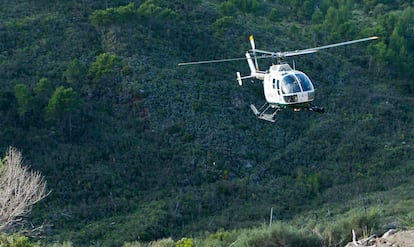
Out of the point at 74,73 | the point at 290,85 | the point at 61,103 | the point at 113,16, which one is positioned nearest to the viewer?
the point at 290,85

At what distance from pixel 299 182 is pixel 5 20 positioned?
21.6m

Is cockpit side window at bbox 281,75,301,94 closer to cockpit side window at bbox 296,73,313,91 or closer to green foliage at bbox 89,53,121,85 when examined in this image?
cockpit side window at bbox 296,73,313,91

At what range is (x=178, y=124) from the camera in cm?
3759

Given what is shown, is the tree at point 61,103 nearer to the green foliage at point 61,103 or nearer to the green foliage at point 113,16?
the green foliage at point 61,103

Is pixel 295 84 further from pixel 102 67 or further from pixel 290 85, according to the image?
pixel 102 67

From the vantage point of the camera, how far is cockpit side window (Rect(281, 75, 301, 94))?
20.7 m

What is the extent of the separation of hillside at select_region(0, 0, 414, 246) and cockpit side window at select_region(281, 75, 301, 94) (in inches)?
294

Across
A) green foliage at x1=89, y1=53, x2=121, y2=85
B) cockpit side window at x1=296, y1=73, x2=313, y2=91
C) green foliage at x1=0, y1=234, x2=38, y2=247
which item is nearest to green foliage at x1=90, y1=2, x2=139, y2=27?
green foliage at x1=89, y1=53, x2=121, y2=85

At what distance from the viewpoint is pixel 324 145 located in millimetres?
38156

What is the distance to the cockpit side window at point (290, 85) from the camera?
20.7m

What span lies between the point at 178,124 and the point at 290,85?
1734 centimetres

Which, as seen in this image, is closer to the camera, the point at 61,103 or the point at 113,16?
the point at 61,103

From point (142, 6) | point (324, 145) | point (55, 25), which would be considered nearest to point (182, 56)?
point (142, 6)

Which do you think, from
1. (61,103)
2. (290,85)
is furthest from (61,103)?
(290,85)
